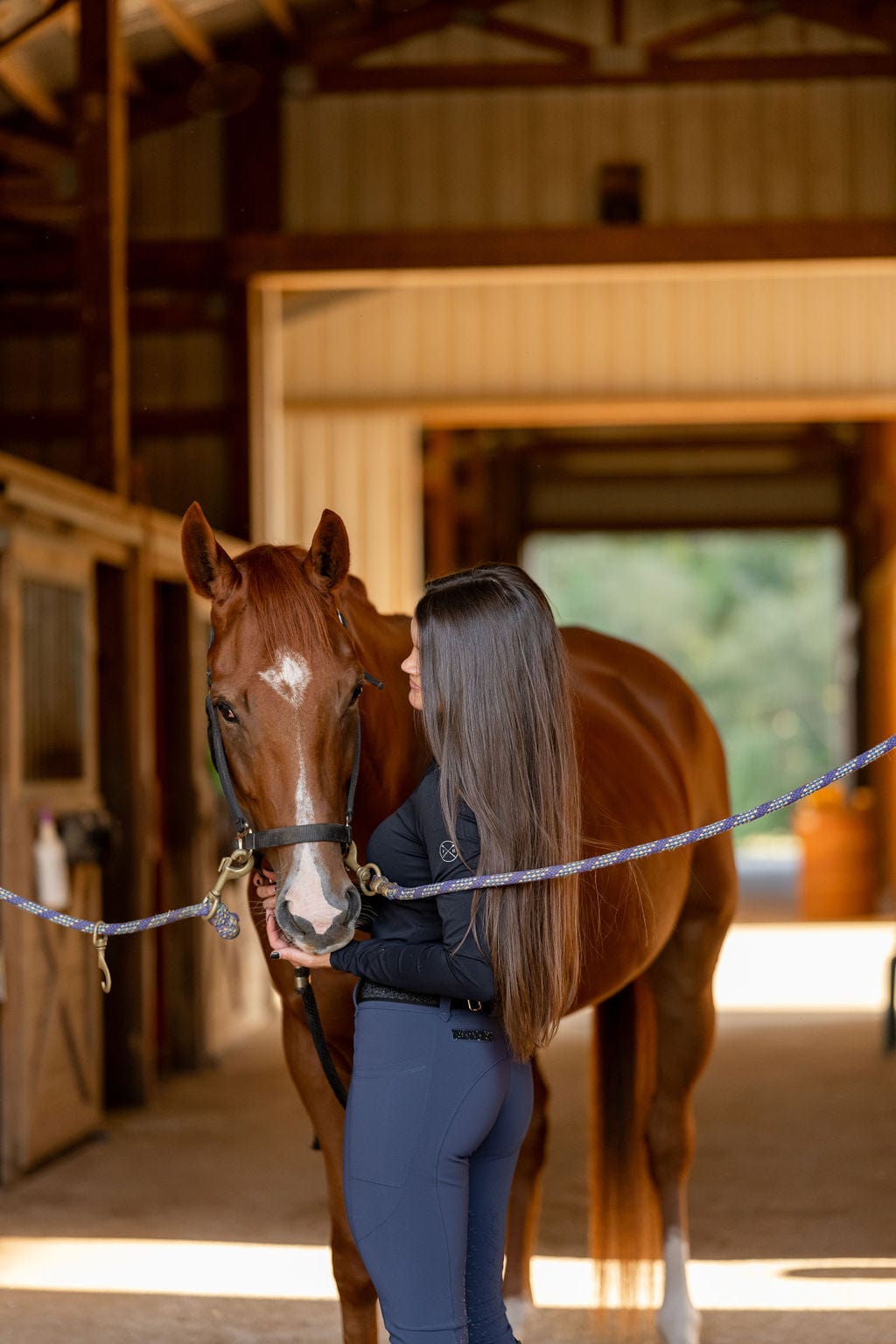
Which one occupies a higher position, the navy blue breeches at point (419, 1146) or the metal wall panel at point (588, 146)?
the metal wall panel at point (588, 146)

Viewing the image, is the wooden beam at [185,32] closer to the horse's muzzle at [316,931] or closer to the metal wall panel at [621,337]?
the metal wall panel at [621,337]

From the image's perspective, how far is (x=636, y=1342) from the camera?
306 centimetres

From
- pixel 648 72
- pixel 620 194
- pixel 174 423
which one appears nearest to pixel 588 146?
pixel 620 194

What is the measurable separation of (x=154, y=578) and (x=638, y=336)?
11.3 ft

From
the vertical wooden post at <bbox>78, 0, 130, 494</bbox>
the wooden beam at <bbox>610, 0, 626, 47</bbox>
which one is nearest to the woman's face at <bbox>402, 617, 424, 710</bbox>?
the vertical wooden post at <bbox>78, 0, 130, 494</bbox>

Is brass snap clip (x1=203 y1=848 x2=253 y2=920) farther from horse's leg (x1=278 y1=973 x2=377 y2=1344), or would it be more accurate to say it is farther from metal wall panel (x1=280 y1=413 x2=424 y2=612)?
metal wall panel (x1=280 y1=413 x2=424 y2=612)

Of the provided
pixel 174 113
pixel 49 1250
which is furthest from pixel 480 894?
Result: pixel 174 113

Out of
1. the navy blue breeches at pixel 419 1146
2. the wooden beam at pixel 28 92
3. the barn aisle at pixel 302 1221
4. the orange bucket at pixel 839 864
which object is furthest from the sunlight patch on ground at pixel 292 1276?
the orange bucket at pixel 839 864

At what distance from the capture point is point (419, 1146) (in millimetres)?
1723

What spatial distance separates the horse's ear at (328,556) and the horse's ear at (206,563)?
97 mm

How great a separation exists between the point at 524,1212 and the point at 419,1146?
1.38m

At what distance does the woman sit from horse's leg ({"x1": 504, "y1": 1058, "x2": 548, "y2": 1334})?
1233 mm

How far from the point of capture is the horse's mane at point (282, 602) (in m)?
1.90

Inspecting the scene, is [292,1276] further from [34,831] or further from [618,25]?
[618,25]
